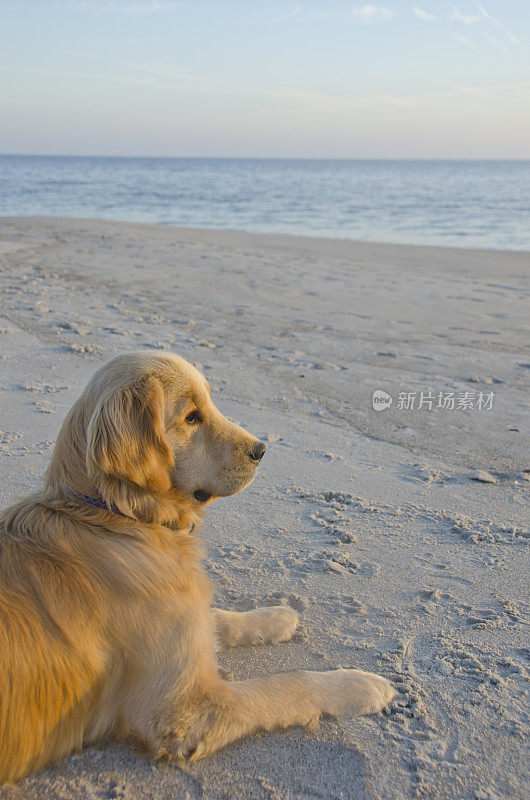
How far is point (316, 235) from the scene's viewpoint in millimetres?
21141

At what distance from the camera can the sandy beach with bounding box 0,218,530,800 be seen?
216 cm

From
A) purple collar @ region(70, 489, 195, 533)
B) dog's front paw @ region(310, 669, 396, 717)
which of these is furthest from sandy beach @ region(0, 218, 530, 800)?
purple collar @ region(70, 489, 195, 533)

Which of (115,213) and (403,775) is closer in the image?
(403,775)

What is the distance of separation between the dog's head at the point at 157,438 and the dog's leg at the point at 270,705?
0.71 metres

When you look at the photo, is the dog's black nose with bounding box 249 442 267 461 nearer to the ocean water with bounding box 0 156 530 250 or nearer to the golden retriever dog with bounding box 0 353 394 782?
the golden retriever dog with bounding box 0 353 394 782

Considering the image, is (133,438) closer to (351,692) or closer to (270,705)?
(270,705)

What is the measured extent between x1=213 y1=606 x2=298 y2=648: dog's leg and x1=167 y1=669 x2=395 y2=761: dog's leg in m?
0.39

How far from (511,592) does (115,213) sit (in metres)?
26.2

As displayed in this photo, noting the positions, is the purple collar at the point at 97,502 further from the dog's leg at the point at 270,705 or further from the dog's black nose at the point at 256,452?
the dog's leg at the point at 270,705

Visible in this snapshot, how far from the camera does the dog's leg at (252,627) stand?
2799mm

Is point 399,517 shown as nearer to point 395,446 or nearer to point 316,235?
point 395,446

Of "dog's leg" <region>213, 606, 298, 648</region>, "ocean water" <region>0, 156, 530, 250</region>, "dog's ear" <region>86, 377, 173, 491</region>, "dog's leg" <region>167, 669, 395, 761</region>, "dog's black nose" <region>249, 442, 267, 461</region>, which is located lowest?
"dog's leg" <region>213, 606, 298, 648</region>

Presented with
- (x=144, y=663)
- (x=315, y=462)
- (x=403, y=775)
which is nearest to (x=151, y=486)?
(x=144, y=663)

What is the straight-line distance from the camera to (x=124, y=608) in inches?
84.4
